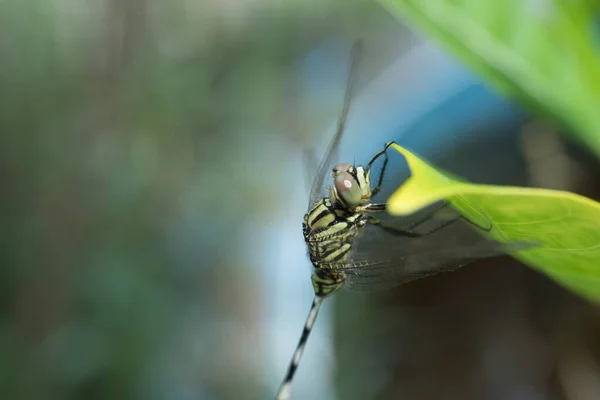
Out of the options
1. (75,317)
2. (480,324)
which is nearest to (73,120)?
(75,317)

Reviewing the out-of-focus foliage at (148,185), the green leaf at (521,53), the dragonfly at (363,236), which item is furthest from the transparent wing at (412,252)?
the out-of-focus foliage at (148,185)

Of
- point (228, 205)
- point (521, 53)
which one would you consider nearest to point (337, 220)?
point (521, 53)

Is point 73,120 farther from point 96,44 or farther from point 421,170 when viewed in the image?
point 421,170

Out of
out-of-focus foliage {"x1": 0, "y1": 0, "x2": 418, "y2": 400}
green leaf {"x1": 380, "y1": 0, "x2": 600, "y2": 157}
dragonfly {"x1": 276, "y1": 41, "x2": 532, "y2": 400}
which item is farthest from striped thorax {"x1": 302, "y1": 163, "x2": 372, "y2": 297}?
out-of-focus foliage {"x1": 0, "y1": 0, "x2": 418, "y2": 400}

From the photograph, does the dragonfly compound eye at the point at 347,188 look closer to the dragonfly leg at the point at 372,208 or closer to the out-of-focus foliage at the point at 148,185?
the dragonfly leg at the point at 372,208

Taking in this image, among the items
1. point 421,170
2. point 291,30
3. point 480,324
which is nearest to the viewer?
point 421,170

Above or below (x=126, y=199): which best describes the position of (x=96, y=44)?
above

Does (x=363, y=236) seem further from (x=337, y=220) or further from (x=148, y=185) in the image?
(x=148, y=185)

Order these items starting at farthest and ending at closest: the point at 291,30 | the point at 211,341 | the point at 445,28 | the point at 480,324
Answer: the point at 291,30 < the point at 211,341 < the point at 480,324 < the point at 445,28
